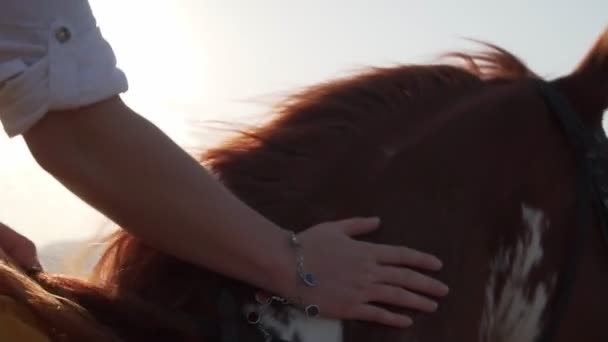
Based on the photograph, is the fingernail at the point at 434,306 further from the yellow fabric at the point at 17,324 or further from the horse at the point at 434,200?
the yellow fabric at the point at 17,324

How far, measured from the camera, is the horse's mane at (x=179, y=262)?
125cm

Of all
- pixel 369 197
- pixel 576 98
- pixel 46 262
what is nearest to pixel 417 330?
pixel 369 197

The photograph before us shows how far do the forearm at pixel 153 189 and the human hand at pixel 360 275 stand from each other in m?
0.07

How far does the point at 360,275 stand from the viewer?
1.39m

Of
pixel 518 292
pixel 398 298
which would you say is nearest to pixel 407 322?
pixel 398 298

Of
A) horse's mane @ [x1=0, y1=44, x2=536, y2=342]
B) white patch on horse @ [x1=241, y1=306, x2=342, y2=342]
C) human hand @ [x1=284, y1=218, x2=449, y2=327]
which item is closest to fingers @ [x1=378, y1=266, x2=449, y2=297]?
human hand @ [x1=284, y1=218, x2=449, y2=327]

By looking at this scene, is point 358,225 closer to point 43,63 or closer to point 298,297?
point 298,297

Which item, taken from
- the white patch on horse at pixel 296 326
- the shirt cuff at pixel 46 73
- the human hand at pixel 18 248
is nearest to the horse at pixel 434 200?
the white patch on horse at pixel 296 326

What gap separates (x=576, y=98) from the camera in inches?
66.9

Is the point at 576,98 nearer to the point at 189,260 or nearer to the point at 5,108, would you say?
the point at 189,260

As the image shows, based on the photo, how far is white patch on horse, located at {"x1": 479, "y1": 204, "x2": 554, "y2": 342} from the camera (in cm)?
157

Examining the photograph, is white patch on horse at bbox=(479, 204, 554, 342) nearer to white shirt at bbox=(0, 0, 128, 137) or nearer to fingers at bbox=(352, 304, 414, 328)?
fingers at bbox=(352, 304, 414, 328)

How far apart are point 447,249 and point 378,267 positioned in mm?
176

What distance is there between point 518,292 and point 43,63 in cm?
94
